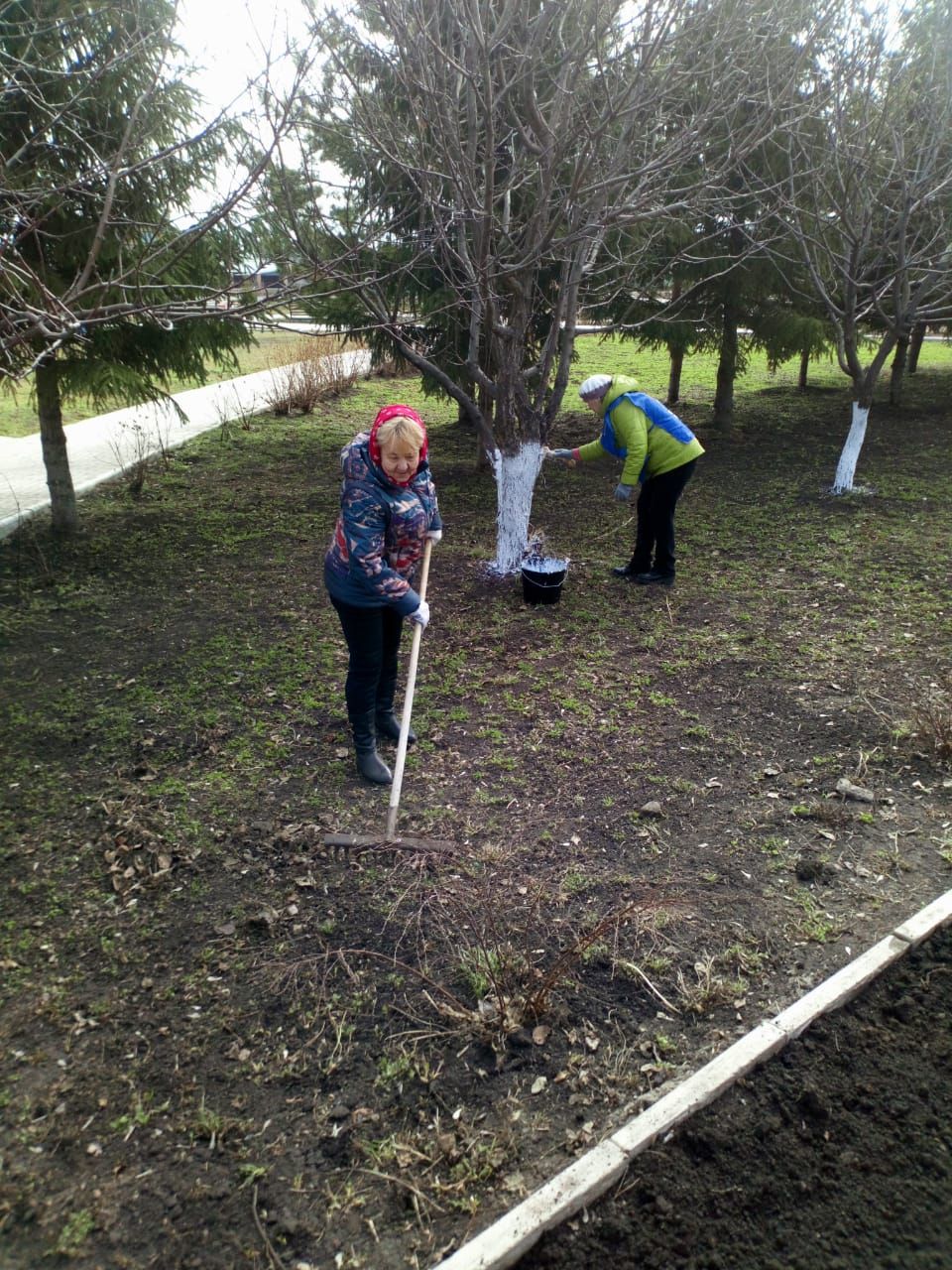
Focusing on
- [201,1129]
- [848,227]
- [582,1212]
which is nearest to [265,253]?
[848,227]

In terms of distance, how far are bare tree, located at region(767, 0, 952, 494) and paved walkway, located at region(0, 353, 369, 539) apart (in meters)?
5.79

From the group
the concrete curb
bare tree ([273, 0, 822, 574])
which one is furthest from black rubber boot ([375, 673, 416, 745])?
the concrete curb

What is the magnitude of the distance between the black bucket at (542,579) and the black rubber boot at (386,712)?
1.79m

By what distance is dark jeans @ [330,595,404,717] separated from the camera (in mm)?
3529

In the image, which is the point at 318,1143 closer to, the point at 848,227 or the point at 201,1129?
the point at 201,1129

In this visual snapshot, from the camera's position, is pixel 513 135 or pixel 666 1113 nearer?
pixel 666 1113

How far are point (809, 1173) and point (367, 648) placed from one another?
233 centimetres

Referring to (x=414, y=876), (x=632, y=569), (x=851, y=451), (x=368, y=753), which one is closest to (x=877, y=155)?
(x=851, y=451)

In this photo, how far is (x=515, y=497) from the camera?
19.2 ft

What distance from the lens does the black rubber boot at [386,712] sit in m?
4.00

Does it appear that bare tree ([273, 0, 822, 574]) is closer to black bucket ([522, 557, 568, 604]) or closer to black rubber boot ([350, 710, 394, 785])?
black bucket ([522, 557, 568, 604])

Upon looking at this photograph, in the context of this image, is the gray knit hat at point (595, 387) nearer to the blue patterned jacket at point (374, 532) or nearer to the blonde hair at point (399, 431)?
the blue patterned jacket at point (374, 532)

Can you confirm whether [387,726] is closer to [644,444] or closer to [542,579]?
[542,579]

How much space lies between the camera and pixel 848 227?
689 centimetres
